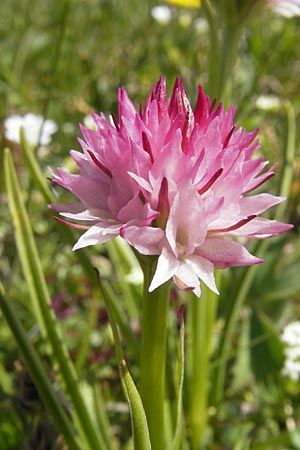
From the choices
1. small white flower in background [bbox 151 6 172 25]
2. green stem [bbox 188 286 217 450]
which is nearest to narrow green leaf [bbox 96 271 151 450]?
green stem [bbox 188 286 217 450]

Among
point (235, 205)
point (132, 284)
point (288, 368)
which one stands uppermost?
point (235, 205)

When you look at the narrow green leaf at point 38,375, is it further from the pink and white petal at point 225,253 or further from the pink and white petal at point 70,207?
the pink and white petal at point 225,253

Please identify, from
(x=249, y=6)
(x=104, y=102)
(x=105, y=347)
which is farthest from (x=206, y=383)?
(x=104, y=102)

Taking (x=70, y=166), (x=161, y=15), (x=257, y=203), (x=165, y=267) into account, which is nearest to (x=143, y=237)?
(x=165, y=267)

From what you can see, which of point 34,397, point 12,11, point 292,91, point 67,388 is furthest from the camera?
point 12,11

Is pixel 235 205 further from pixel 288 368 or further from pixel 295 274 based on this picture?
pixel 295 274

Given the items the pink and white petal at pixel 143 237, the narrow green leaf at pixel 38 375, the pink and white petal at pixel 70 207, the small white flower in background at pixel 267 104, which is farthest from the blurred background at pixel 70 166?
the pink and white petal at pixel 143 237

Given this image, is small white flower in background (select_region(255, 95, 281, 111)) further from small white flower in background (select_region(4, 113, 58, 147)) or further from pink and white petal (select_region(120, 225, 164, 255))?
pink and white petal (select_region(120, 225, 164, 255))
